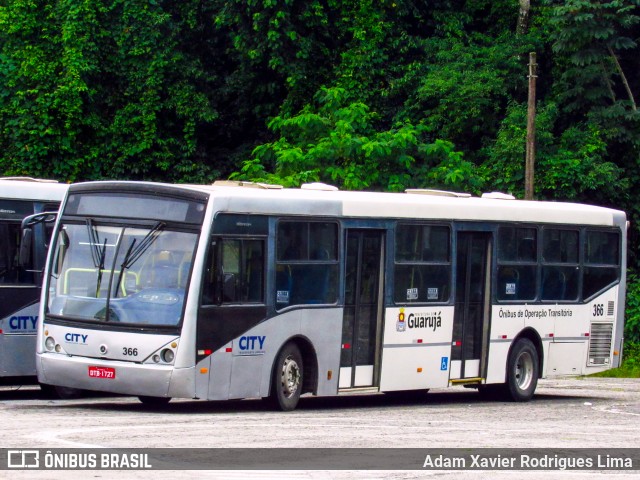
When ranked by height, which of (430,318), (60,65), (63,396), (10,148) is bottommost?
(63,396)

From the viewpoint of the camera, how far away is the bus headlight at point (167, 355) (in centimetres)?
1443

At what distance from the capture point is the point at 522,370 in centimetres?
2005

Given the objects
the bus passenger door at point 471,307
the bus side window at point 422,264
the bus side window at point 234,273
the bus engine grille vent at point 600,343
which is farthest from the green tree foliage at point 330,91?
the bus side window at point 234,273

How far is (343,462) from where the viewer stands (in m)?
10.7

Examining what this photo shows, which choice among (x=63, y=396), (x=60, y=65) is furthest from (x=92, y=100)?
(x=63, y=396)

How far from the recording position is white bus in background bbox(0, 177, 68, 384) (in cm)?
1666

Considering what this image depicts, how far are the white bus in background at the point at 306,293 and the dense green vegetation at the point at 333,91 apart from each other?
489 inches

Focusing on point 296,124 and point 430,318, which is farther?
point 296,124

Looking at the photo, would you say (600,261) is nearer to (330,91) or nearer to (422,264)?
(422,264)

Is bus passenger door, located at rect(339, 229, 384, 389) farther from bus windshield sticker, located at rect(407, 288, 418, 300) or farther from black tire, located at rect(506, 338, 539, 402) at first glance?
black tire, located at rect(506, 338, 539, 402)

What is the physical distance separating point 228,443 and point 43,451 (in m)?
1.87

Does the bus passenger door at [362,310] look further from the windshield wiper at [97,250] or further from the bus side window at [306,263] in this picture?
the windshield wiper at [97,250]

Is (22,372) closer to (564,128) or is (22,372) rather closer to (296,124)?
(296,124)

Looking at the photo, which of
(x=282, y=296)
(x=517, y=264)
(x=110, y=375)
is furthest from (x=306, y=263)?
(x=517, y=264)
